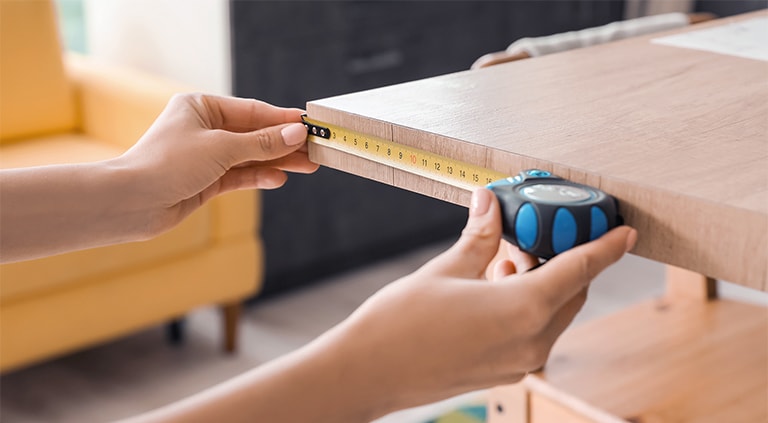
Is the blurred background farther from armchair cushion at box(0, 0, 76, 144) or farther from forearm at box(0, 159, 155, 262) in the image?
forearm at box(0, 159, 155, 262)

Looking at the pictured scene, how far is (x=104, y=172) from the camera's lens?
960 mm

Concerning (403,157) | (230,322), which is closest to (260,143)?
(403,157)

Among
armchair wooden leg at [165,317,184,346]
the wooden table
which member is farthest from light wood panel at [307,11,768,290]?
armchair wooden leg at [165,317,184,346]

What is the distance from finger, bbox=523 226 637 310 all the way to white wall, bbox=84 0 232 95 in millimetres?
1820

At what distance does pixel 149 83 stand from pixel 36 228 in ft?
5.04

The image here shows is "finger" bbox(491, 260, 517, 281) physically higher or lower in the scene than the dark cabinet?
higher

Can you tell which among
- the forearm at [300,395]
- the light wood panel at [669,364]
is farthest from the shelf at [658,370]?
the forearm at [300,395]

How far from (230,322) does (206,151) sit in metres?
1.40

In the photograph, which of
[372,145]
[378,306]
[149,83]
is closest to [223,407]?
[378,306]

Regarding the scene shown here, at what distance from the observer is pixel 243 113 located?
1081 millimetres

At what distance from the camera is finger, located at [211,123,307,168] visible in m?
1.01

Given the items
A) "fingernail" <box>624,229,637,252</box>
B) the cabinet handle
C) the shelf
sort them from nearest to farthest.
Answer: "fingernail" <box>624,229,637,252</box>
the shelf
the cabinet handle

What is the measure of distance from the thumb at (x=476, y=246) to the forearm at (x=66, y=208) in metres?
0.39

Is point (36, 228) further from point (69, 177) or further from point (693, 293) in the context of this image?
point (693, 293)
